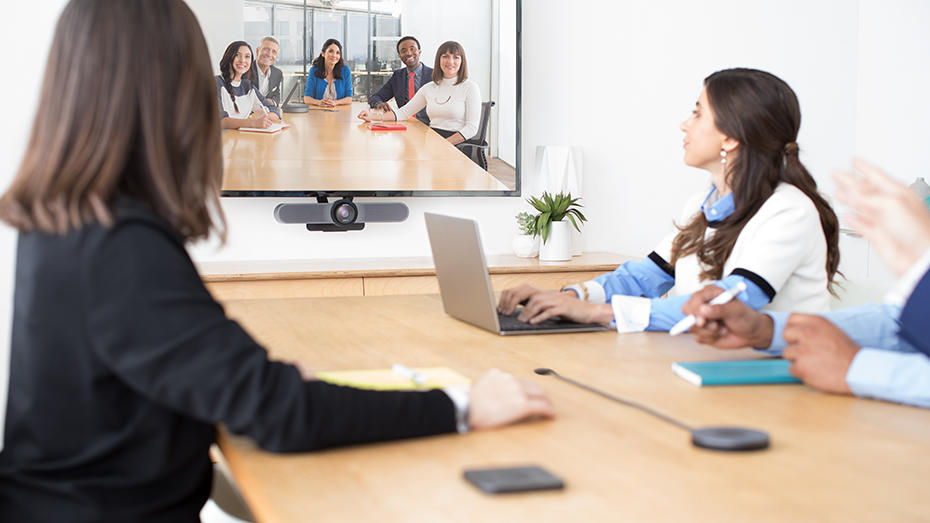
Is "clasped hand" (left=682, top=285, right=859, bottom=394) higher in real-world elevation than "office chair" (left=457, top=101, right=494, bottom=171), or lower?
lower

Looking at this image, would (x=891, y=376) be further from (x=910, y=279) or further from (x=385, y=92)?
(x=385, y=92)

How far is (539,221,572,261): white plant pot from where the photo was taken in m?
3.76

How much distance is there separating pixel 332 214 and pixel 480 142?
75 cm

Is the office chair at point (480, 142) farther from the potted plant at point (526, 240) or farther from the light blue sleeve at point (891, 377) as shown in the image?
the light blue sleeve at point (891, 377)

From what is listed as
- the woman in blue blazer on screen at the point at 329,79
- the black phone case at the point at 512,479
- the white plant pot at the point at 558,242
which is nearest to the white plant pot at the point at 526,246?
the white plant pot at the point at 558,242

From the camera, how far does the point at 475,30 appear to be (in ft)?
12.8

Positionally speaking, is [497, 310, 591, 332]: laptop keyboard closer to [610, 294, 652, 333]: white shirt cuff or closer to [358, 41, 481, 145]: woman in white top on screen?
[610, 294, 652, 333]: white shirt cuff

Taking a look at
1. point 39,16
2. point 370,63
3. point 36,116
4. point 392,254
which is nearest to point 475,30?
point 370,63

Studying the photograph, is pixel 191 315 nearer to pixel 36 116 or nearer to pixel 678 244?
pixel 36 116

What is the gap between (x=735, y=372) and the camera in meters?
1.49

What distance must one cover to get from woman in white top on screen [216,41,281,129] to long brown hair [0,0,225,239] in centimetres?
260

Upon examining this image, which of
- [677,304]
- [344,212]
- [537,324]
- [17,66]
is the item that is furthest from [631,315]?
[17,66]

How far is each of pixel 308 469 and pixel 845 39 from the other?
435cm

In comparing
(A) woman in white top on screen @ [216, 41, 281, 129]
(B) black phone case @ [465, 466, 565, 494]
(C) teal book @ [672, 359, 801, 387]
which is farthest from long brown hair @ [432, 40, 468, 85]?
(B) black phone case @ [465, 466, 565, 494]
